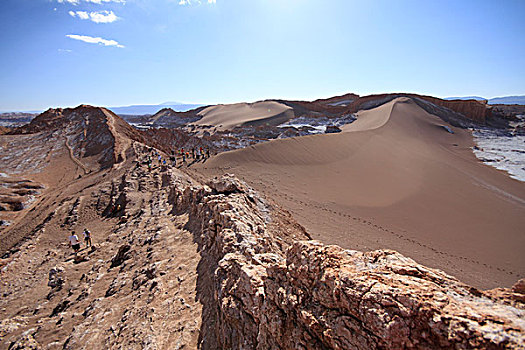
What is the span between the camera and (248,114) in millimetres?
58531

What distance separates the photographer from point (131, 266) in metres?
5.68

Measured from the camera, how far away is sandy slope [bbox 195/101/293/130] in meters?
49.7

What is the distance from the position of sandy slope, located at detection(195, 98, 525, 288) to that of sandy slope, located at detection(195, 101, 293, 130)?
30.9m

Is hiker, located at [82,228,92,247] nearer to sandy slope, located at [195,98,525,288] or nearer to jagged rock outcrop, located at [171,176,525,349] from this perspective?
jagged rock outcrop, located at [171,176,525,349]

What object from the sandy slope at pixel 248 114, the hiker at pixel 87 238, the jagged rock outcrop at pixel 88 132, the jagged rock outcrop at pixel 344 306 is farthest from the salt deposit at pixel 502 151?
the sandy slope at pixel 248 114

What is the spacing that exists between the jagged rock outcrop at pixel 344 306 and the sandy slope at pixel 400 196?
18.4 ft

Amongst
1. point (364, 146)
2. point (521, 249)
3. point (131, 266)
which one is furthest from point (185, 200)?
point (364, 146)

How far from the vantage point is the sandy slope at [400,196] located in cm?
808

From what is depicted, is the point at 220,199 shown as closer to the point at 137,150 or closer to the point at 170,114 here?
the point at 137,150

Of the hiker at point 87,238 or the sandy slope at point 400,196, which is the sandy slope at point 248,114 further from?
the hiker at point 87,238

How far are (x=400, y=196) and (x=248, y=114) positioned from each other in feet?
165

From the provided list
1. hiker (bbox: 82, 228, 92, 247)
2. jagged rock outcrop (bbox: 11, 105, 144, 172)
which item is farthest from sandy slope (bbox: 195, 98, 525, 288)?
jagged rock outcrop (bbox: 11, 105, 144, 172)

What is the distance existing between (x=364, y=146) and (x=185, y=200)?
15600 mm

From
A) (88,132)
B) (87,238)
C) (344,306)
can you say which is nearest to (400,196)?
(344,306)
